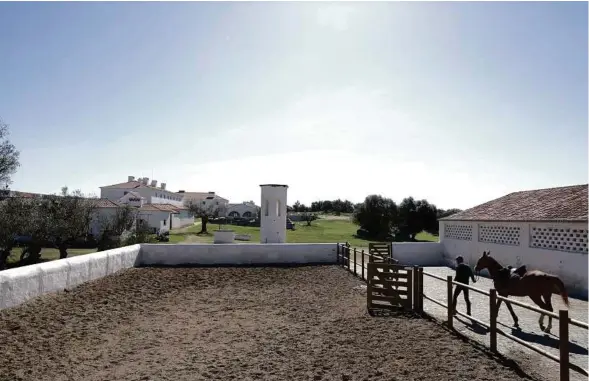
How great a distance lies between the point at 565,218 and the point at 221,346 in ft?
41.1

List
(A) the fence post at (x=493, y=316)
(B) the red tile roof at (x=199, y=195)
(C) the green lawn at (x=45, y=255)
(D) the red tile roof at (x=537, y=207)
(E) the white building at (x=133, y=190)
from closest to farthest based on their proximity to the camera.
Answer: (A) the fence post at (x=493, y=316)
(D) the red tile roof at (x=537, y=207)
(C) the green lawn at (x=45, y=255)
(E) the white building at (x=133, y=190)
(B) the red tile roof at (x=199, y=195)

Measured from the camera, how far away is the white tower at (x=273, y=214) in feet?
73.5

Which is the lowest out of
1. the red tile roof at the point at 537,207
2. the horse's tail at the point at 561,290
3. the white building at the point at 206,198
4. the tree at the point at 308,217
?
the horse's tail at the point at 561,290

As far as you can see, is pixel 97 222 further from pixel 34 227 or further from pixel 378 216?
pixel 378 216

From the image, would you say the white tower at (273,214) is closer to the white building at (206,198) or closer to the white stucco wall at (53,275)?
the white stucco wall at (53,275)

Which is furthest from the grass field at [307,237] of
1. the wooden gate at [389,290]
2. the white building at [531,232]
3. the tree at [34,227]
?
the wooden gate at [389,290]

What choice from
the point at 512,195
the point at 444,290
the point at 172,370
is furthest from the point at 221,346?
the point at 512,195

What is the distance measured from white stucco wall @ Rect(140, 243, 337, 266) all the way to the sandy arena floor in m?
5.88

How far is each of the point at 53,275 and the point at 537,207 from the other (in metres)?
17.5

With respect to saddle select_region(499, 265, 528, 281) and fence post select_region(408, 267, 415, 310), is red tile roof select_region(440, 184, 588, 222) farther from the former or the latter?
fence post select_region(408, 267, 415, 310)

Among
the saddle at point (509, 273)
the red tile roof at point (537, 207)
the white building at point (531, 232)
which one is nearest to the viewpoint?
the saddle at point (509, 273)

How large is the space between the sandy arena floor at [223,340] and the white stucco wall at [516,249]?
7475 millimetres

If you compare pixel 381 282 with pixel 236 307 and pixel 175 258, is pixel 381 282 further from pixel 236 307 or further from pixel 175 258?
pixel 175 258

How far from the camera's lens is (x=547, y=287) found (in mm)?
7734
